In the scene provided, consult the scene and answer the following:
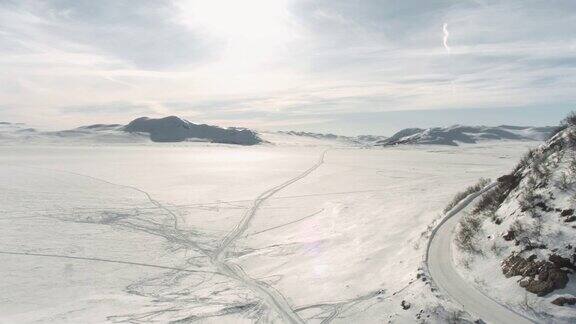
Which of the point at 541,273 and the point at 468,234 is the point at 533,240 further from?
the point at 468,234

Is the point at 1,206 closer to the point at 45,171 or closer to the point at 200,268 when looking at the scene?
the point at 200,268

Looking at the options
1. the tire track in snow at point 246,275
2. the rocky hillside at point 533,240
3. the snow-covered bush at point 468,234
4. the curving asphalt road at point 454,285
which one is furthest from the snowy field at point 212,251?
the rocky hillside at point 533,240

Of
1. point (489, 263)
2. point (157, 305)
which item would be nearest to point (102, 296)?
point (157, 305)

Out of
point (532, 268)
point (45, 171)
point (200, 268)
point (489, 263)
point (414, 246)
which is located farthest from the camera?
point (45, 171)

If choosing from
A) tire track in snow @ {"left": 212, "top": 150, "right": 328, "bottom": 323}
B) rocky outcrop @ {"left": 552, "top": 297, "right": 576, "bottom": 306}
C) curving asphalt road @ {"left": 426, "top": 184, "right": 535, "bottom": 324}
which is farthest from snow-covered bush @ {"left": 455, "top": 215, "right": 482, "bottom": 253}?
tire track in snow @ {"left": 212, "top": 150, "right": 328, "bottom": 323}

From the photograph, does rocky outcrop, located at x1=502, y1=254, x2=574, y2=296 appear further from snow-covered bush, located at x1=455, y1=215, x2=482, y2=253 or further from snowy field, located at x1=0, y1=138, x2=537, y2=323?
snowy field, located at x1=0, y1=138, x2=537, y2=323

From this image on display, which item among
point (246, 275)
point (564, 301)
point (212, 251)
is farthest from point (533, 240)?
point (212, 251)
